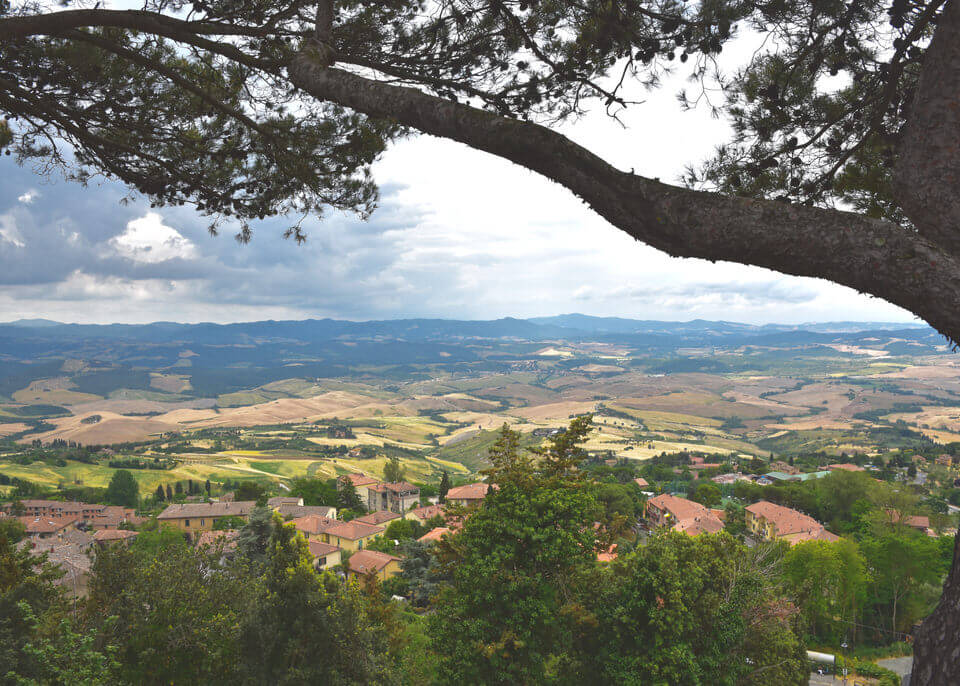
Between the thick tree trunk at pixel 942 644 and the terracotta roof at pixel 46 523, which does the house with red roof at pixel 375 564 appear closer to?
the terracotta roof at pixel 46 523

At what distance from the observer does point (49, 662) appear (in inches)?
271

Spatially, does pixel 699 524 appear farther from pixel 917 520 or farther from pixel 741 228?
pixel 741 228

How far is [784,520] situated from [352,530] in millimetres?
41192

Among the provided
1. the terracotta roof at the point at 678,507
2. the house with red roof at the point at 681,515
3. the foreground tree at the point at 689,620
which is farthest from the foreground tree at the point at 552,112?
the terracotta roof at the point at 678,507

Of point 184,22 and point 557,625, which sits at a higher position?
point 184,22

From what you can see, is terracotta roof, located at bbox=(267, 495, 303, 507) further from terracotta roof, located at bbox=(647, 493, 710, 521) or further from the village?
terracotta roof, located at bbox=(647, 493, 710, 521)

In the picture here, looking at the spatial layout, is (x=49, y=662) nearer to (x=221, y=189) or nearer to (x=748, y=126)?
(x=221, y=189)

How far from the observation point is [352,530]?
1893 inches

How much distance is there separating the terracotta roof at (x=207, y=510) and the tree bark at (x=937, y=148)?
61.8 metres

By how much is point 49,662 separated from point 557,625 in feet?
31.8

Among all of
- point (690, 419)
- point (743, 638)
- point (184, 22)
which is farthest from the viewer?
point (690, 419)

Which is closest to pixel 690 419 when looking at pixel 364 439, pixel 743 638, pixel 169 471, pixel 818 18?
pixel 364 439

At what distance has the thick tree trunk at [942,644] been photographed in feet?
6.01

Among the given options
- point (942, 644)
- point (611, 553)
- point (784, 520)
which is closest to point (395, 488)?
point (784, 520)
